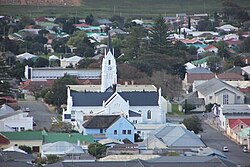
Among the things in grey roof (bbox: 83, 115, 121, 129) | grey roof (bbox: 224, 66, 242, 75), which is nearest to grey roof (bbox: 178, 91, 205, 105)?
grey roof (bbox: 224, 66, 242, 75)

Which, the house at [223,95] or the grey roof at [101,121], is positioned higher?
the grey roof at [101,121]

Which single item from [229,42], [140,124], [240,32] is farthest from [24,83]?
[240,32]

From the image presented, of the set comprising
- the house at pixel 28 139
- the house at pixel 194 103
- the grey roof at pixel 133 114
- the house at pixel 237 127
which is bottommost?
the house at pixel 194 103

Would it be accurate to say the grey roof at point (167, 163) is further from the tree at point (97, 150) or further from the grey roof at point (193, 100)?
the grey roof at point (193, 100)

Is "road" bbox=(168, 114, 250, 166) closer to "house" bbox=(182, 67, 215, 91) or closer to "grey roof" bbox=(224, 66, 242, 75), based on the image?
"house" bbox=(182, 67, 215, 91)

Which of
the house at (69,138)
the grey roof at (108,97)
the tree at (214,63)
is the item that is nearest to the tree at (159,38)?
the tree at (214,63)
